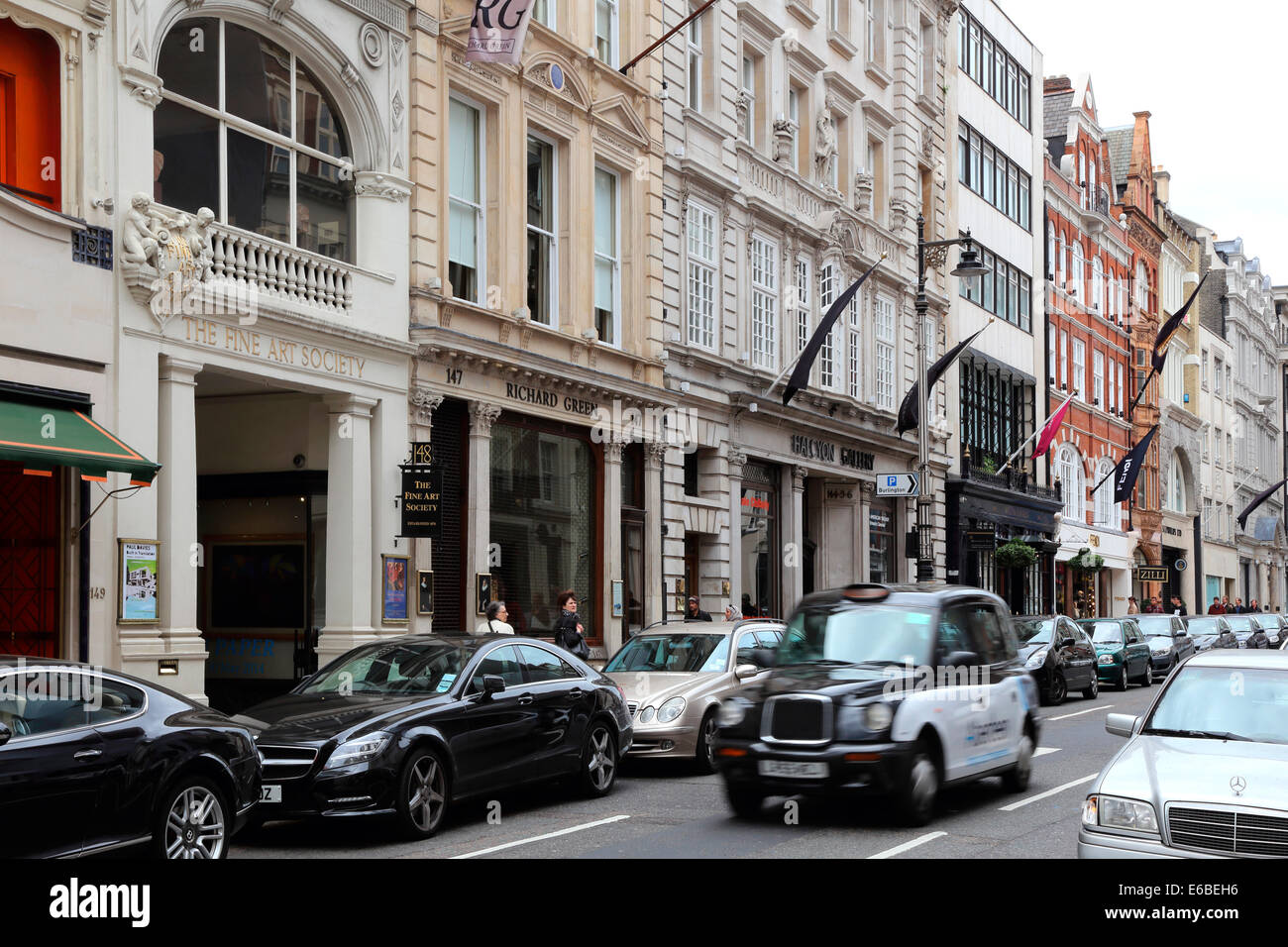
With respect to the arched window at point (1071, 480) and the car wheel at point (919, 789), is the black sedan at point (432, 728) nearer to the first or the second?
the car wheel at point (919, 789)

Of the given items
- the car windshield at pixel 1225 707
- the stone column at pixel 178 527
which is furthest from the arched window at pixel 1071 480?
the car windshield at pixel 1225 707

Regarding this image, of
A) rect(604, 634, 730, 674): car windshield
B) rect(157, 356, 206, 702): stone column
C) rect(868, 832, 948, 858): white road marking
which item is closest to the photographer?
rect(868, 832, 948, 858): white road marking

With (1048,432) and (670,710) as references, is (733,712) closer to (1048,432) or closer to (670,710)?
(670,710)

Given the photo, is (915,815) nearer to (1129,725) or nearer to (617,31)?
(1129,725)

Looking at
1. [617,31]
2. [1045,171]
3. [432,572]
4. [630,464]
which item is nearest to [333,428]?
[432,572]

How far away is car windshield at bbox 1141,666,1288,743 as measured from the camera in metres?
9.02

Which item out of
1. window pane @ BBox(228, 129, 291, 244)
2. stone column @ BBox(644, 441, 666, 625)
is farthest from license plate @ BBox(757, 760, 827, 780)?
stone column @ BBox(644, 441, 666, 625)

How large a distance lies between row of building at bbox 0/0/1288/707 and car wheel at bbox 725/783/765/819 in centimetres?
676

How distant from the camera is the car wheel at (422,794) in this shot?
36.6 feet

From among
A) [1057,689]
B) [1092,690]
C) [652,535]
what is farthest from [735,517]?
[1092,690]

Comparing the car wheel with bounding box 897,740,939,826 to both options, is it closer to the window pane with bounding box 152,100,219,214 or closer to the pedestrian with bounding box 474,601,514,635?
the pedestrian with bounding box 474,601,514,635

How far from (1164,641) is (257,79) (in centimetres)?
2390

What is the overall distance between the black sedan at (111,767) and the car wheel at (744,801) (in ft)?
12.7

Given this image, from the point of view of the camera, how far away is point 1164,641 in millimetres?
33719
